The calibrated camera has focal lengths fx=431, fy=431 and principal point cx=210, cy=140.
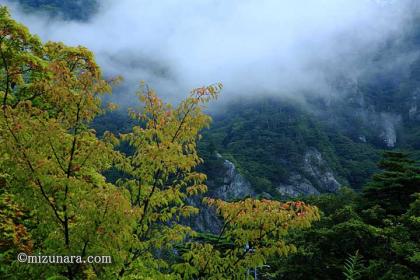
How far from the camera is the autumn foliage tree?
721cm

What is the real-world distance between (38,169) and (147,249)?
2.99 m

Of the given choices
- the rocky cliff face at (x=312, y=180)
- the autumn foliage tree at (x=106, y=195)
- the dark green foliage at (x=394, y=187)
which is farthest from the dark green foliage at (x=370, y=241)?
the rocky cliff face at (x=312, y=180)

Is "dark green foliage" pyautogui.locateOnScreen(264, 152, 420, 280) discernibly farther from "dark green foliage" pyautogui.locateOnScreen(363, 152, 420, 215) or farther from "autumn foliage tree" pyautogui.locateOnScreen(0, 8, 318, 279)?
"autumn foliage tree" pyautogui.locateOnScreen(0, 8, 318, 279)

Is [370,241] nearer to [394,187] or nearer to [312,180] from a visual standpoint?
[394,187]

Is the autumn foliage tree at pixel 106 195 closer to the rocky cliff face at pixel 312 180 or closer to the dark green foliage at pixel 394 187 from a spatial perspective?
the dark green foliage at pixel 394 187

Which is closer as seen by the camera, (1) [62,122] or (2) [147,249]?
(1) [62,122]

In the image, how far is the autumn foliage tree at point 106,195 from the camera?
23.7 ft

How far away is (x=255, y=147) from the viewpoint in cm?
18312

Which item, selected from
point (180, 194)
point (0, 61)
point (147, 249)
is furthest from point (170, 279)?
point (0, 61)

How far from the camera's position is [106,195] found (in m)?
7.18

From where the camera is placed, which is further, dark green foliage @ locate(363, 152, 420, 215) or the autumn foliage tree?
dark green foliage @ locate(363, 152, 420, 215)

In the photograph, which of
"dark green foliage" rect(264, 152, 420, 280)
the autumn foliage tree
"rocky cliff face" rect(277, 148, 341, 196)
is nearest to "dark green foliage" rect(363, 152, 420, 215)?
"dark green foliage" rect(264, 152, 420, 280)

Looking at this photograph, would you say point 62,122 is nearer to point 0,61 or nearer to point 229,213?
point 229,213

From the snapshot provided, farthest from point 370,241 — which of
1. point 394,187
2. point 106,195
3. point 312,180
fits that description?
point 312,180
